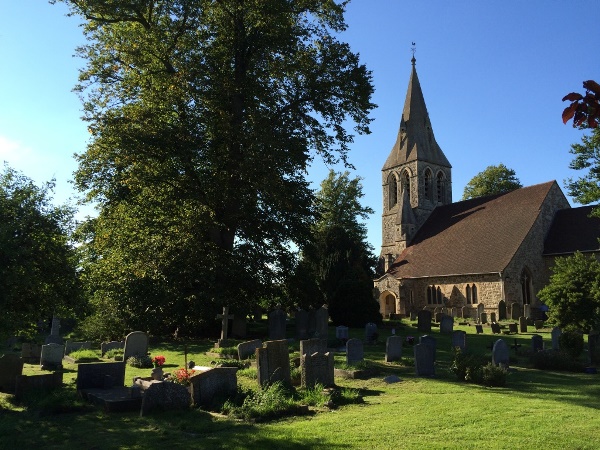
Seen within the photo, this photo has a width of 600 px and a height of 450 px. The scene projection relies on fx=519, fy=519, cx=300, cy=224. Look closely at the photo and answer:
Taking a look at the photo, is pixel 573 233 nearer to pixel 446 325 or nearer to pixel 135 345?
pixel 446 325

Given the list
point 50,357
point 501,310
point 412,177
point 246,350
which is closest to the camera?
point 50,357

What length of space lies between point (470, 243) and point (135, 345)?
2663 cm

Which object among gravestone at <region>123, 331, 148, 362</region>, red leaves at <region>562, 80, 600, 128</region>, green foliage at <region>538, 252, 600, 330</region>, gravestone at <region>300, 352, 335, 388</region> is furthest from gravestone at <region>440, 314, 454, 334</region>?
red leaves at <region>562, 80, 600, 128</region>

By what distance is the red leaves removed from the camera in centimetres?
285

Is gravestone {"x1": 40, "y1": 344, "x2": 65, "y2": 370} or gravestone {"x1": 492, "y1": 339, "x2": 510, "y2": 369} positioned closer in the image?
gravestone {"x1": 492, "y1": 339, "x2": 510, "y2": 369}

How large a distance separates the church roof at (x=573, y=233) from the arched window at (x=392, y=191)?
15.8m

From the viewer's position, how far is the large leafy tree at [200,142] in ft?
61.7

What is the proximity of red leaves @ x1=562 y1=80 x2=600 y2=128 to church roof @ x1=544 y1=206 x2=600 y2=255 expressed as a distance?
32100 millimetres

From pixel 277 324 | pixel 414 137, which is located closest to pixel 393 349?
pixel 277 324

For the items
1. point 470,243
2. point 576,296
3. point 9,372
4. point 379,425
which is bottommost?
point 379,425

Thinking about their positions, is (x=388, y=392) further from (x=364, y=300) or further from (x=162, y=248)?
(x=364, y=300)

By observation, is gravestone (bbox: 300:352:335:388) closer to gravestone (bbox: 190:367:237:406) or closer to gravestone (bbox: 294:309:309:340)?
gravestone (bbox: 190:367:237:406)

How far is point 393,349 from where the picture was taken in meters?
13.7

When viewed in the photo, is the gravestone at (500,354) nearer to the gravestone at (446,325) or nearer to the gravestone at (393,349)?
the gravestone at (393,349)
